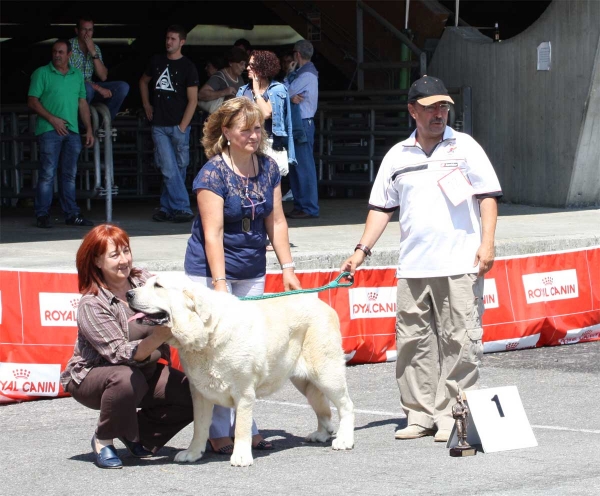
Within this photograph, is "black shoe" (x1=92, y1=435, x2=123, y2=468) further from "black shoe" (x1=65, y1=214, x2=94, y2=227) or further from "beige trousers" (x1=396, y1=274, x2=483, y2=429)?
"black shoe" (x1=65, y1=214, x2=94, y2=227)

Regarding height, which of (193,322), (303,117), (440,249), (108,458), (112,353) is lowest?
(108,458)

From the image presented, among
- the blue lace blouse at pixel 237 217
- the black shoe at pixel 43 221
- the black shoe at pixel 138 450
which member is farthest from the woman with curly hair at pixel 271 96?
the black shoe at pixel 138 450

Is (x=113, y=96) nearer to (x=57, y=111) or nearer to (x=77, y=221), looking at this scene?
(x=57, y=111)

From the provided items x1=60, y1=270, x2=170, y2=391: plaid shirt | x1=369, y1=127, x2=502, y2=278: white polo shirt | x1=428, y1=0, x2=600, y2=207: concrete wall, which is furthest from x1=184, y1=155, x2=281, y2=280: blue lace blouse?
x1=428, y1=0, x2=600, y2=207: concrete wall

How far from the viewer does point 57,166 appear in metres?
12.1

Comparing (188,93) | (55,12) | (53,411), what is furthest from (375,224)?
(55,12)

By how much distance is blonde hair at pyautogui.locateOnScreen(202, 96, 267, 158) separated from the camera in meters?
6.16

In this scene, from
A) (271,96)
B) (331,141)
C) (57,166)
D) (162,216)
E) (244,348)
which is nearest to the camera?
(244,348)

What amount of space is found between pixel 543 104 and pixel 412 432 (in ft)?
30.6

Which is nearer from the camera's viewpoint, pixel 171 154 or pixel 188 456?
pixel 188 456

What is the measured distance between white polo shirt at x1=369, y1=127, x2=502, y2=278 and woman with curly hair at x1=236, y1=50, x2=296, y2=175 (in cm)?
356

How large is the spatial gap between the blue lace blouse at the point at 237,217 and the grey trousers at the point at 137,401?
0.64 metres

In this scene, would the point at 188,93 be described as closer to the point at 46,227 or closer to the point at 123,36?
the point at 46,227

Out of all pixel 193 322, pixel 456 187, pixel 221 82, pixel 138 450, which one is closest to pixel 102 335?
pixel 193 322
